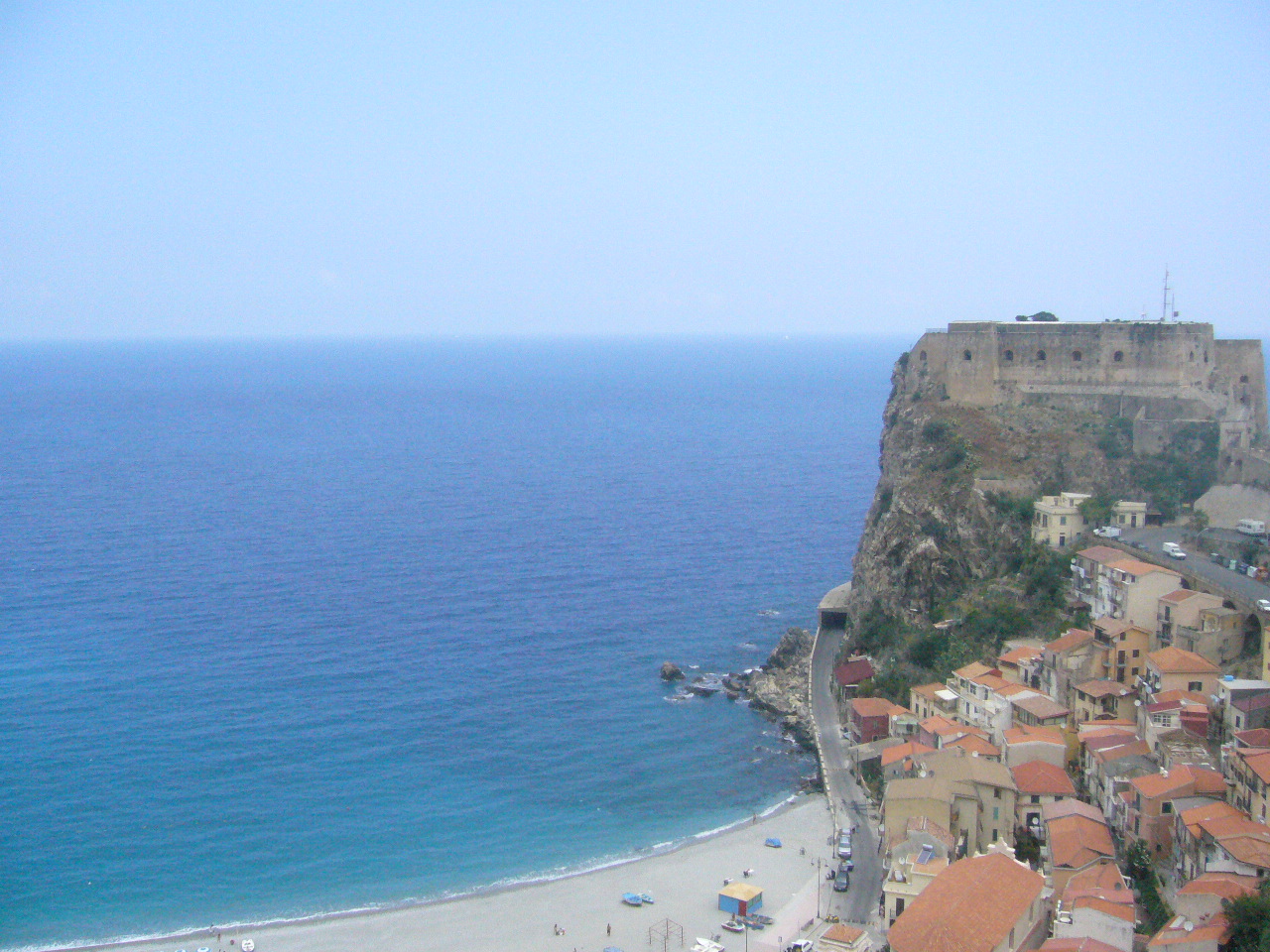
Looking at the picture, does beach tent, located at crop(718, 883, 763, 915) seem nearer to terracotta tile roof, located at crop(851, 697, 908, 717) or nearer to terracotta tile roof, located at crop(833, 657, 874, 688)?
terracotta tile roof, located at crop(851, 697, 908, 717)

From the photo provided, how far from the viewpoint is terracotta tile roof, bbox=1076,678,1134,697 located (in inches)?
1727

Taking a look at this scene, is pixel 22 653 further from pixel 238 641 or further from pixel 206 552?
pixel 206 552

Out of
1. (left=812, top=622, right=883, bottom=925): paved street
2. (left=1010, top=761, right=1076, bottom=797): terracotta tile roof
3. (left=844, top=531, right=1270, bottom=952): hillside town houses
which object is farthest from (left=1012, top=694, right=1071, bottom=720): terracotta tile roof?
(left=812, top=622, right=883, bottom=925): paved street

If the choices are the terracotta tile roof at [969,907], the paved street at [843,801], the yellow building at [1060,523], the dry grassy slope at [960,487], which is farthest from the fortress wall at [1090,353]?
the terracotta tile roof at [969,907]

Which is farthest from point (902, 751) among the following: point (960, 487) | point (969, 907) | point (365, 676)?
point (365, 676)

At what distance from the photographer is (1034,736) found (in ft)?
142

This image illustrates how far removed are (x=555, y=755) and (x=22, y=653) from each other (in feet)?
99.6

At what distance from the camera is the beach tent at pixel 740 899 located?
3972 cm

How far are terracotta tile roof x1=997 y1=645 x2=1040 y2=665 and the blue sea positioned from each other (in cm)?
995

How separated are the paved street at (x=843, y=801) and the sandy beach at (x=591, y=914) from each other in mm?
1178

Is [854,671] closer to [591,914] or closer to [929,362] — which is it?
[591,914]

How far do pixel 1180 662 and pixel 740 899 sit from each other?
57.7 ft

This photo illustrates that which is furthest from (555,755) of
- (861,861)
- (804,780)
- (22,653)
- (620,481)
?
(620,481)

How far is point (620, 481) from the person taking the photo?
118m
